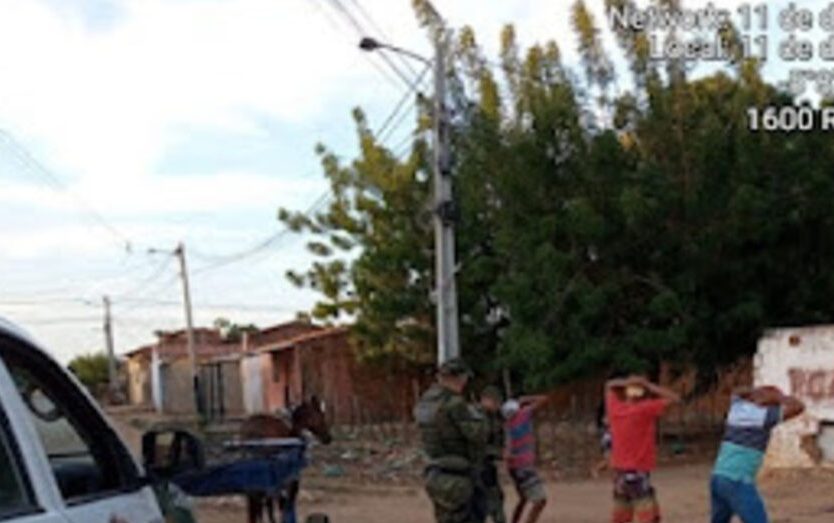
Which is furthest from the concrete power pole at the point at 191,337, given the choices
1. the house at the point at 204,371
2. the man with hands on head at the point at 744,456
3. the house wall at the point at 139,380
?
the man with hands on head at the point at 744,456

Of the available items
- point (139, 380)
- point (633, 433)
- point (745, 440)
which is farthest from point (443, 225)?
point (139, 380)

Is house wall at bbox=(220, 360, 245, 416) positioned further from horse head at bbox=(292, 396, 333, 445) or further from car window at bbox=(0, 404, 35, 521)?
car window at bbox=(0, 404, 35, 521)

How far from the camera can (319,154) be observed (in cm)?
3056

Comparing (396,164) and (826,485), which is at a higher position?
(396,164)

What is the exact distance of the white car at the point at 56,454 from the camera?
264 centimetres

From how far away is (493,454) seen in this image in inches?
364

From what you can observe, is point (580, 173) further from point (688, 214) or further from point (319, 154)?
point (319, 154)

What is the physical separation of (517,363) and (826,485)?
7407 millimetres

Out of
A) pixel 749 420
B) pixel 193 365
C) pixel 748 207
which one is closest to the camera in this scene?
pixel 749 420

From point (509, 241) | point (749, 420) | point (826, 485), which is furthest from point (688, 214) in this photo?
point (749, 420)

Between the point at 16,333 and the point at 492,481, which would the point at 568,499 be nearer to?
the point at 492,481

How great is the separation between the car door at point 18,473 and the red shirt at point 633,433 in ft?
24.9

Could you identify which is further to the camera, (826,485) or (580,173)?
(580,173)

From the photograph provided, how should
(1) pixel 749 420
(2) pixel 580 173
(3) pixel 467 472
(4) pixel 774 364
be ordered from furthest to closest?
(2) pixel 580 173, (4) pixel 774 364, (1) pixel 749 420, (3) pixel 467 472
